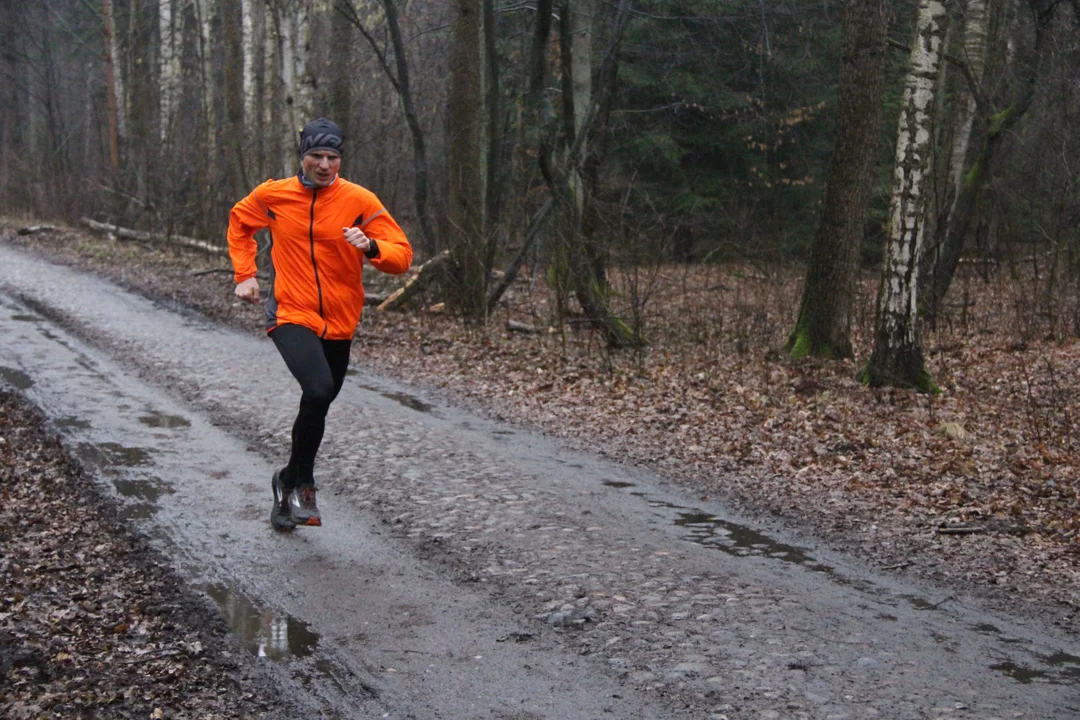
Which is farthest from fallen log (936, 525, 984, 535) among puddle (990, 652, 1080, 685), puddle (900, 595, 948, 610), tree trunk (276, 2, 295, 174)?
tree trunk (276, 2, 295, 174)

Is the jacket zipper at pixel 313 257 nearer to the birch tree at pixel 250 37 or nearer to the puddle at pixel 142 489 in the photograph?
the puddle at pixel 142 489

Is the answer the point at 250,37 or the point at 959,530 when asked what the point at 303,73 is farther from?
the point at 959,530

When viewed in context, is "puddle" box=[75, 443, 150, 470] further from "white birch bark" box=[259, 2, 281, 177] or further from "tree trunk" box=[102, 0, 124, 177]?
"tree trunk" box=[102, 0, 124, 177]

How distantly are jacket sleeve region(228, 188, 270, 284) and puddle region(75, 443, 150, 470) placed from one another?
243 cm

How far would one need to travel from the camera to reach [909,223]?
11.0 m

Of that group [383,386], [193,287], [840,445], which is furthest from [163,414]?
[193,287]

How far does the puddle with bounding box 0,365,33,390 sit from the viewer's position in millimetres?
10812

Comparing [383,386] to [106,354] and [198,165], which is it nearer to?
[106,354]

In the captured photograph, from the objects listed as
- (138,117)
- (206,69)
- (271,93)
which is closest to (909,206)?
(271,93)

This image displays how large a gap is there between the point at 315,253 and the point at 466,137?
426 inches

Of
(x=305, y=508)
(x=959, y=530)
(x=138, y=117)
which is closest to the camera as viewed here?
(x=305, y=508)

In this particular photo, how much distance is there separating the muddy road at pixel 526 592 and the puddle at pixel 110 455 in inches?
0.9

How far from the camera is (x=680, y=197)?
26125 mm

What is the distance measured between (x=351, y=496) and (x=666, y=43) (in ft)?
62.6
